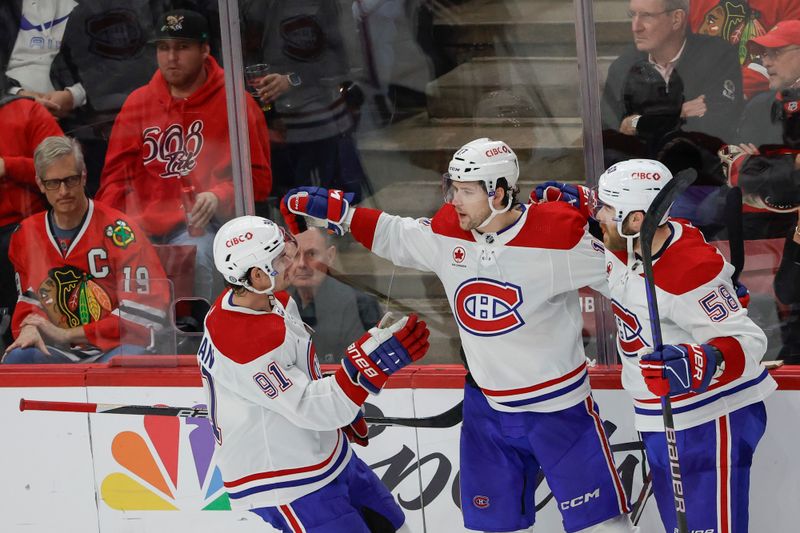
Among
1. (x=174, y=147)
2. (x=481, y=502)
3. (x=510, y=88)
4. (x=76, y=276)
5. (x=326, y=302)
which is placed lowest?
(x=481, y=502)

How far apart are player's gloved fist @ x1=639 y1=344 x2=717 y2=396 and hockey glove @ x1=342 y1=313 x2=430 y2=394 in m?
0.61

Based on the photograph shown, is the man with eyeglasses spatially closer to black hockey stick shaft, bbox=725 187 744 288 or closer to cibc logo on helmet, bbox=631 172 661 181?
black hockey stick shaft, bbox=725 187 744 288

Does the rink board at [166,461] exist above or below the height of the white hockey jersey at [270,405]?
below

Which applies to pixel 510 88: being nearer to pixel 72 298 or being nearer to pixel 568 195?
pixel 568 195

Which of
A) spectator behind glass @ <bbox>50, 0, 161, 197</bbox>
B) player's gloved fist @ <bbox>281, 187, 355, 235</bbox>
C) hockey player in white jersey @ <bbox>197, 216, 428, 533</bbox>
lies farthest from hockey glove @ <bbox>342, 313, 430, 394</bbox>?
spectator behind glass @ <bbox>50, 0, 161, 197</bbox>

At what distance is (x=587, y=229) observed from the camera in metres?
3.54

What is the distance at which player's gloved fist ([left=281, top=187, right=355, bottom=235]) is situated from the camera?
12.0 ft

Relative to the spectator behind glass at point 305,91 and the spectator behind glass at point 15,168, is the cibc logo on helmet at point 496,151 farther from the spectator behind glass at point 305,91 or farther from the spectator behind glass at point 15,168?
the spectator behind glass at point 15,168

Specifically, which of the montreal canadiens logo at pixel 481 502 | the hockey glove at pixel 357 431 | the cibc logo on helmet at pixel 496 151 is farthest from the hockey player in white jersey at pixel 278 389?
the cibc logo on helmet at pixel 496 151

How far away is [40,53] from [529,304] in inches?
82.8

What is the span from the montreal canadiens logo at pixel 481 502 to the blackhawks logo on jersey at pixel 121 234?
1.63m

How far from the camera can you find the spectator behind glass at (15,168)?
445 cm

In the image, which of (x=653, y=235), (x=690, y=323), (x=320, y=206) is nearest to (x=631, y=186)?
(x=653, y=235)

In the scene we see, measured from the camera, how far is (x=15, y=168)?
14.8 ft
